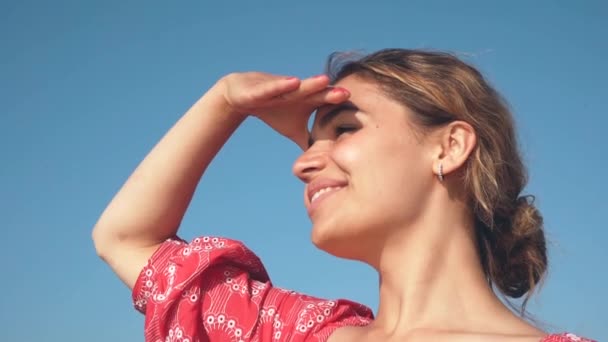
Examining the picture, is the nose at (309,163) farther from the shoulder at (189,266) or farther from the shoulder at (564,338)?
the shoulder at (564,338)

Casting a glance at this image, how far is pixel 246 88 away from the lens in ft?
10.7

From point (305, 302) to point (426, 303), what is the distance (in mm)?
553

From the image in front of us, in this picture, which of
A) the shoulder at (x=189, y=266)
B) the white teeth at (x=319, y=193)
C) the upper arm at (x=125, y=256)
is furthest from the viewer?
the upper arm at (x=125, y=256)

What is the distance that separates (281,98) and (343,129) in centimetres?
27

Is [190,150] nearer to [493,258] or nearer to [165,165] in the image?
[165,165]

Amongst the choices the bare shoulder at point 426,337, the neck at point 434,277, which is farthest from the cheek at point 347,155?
the bare shoulder at point 426,337

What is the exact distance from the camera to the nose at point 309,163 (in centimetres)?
305

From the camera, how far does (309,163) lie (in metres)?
3.08

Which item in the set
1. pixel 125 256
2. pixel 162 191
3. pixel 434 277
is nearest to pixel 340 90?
pixel 434 277

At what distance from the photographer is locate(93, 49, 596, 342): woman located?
289 cm

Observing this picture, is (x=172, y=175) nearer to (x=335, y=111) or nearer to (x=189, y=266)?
(x=189, y=266)

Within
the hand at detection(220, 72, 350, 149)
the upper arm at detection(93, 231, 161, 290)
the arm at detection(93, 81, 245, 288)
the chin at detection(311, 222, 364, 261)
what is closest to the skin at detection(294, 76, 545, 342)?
the chin at detection(311, 222, 364, 261)

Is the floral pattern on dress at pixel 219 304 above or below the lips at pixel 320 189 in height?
below

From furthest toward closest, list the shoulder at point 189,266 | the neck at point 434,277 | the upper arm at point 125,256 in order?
1. the upper arm at point 125,256
2. the shoulder at point 189,266
3. the neck at point 434,277
